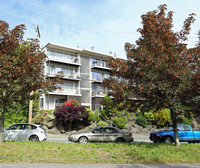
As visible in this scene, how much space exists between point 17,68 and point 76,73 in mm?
26714

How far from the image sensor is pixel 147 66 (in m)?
10.1

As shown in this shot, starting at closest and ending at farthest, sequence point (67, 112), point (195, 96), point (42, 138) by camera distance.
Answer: point (195, 96), point (42, 138), point (67, 112)

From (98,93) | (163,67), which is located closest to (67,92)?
(98,93)

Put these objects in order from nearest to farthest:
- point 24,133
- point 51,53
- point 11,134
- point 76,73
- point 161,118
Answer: point 11,134 → point 24,133 → point 161,118 → point 51,53 → point 76,73

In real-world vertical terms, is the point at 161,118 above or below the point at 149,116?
below

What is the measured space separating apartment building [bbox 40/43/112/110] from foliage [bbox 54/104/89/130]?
8.11 m

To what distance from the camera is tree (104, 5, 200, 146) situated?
32.1ft

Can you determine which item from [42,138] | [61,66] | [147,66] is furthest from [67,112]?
[147,66]

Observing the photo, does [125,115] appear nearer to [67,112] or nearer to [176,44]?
[67,112]

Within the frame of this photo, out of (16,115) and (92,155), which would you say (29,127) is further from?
(16,115)

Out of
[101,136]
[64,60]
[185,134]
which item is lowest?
[185,134]

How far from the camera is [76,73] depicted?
120ft

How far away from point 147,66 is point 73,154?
562cm

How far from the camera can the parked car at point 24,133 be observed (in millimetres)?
13914
